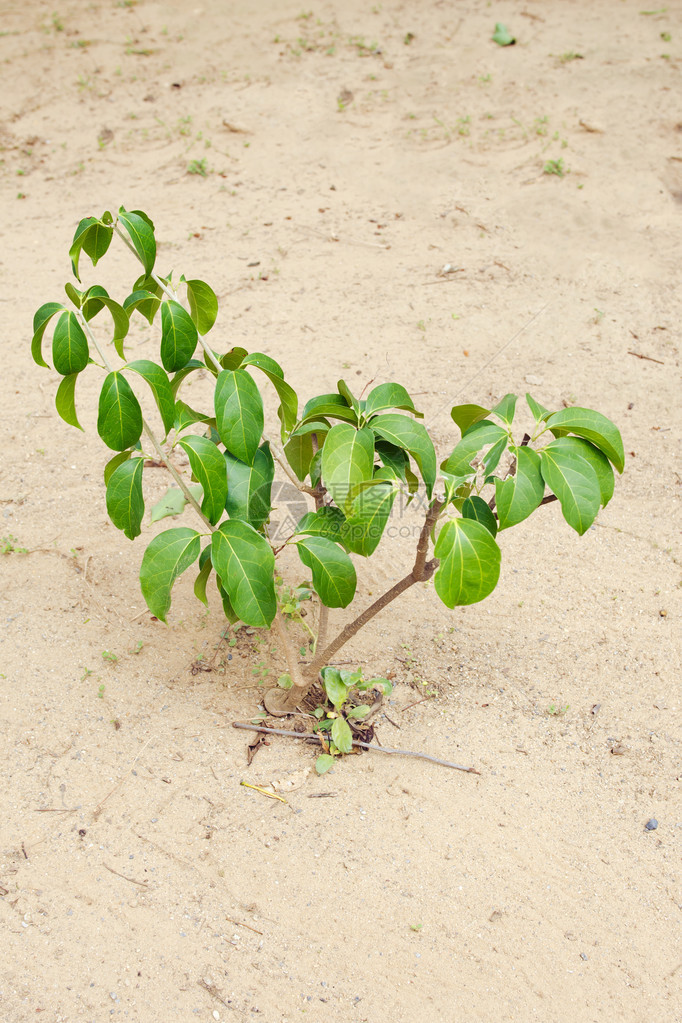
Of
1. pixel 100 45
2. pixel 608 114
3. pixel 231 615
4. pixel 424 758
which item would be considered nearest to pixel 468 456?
pixel 231 615

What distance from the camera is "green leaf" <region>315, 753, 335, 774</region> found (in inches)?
77.0

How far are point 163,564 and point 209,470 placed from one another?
240 millimetres

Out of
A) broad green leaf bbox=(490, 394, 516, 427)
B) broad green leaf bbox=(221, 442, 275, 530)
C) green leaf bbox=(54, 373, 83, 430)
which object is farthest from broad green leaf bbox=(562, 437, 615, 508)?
green leaf bbox=(54, 373, 83, 430)

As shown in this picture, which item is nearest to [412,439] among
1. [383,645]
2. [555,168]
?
[383,645]

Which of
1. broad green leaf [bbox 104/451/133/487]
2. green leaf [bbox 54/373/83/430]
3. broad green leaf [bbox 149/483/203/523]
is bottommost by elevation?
broad green leaf [bbox 149/483/203/523]

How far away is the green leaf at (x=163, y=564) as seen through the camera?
65.1 inches

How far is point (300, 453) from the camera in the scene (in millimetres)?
1904

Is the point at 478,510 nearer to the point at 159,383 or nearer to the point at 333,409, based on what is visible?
the point at 333,409

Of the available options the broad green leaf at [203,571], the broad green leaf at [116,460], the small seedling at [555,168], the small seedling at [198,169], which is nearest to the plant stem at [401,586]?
the broad green leaf at [203,571]

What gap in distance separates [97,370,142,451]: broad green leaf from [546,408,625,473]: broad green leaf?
813 mm

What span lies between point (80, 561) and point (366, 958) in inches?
57.8

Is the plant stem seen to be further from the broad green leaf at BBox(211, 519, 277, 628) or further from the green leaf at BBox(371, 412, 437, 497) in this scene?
the broad green leaf at BBox(211, 519, 277, 628)

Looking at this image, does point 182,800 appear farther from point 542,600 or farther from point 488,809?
point 542,600

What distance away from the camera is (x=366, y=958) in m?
1.70
